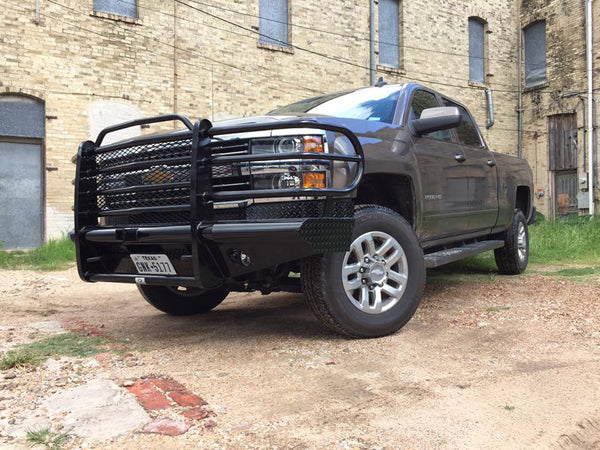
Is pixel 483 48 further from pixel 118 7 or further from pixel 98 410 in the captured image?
pixel 98 410

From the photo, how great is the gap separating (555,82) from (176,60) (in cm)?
1361

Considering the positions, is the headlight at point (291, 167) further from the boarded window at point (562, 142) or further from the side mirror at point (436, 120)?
the boarded window at point (562, 142)

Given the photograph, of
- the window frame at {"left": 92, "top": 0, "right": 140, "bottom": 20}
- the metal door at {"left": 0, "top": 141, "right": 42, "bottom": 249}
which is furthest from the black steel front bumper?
the window frame at {"left": 92, "top": 0, "right": 140, "bottom": 20}

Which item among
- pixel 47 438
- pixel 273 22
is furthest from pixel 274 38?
pixel 47 438

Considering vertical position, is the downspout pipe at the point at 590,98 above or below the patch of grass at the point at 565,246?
above

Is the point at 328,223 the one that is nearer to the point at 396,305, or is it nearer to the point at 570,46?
the point at 396,305

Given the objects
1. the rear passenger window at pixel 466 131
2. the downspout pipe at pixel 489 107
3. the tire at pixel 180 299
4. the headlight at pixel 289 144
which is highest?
the downspout pipe at pixel 489 107

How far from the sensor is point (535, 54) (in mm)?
19656

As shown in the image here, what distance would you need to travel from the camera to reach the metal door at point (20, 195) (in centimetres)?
1099

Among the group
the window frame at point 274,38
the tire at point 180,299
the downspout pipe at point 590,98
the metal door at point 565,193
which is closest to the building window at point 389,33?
the window frame at point 274,38

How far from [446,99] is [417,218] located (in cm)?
184

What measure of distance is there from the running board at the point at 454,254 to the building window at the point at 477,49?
48.0 feet

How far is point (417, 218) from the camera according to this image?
423 centimetres

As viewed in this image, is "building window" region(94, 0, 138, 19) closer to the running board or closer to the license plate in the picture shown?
the running board
